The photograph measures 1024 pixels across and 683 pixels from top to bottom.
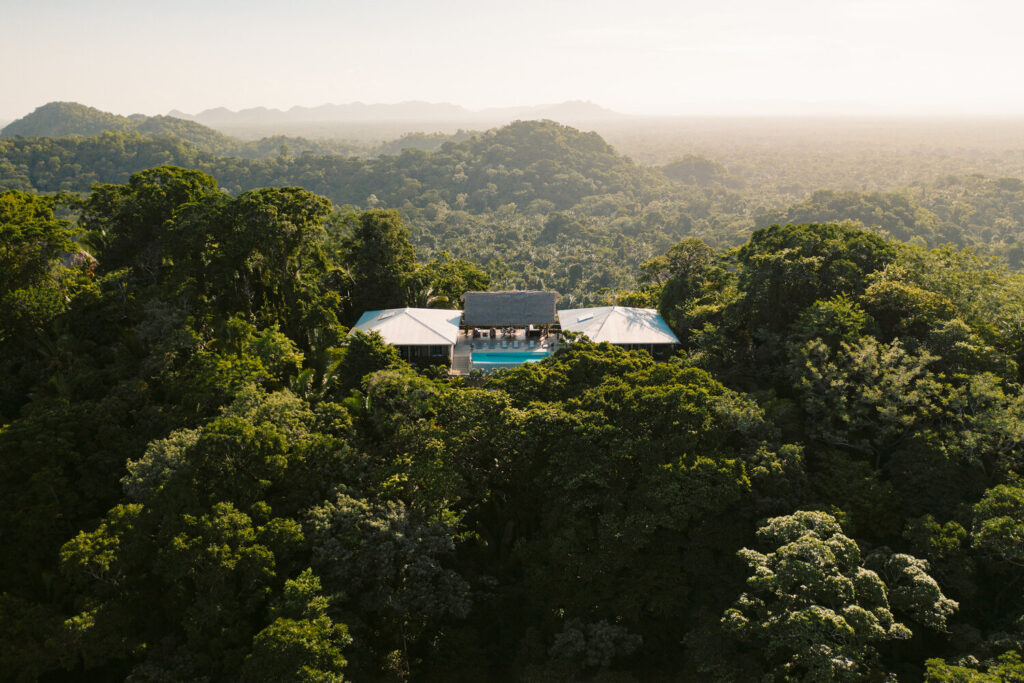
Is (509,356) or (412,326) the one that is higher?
(412,326)

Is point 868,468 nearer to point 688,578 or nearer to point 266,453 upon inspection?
point 688,578

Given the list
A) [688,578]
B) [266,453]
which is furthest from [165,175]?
[688,578]

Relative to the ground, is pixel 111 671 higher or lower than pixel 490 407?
lower

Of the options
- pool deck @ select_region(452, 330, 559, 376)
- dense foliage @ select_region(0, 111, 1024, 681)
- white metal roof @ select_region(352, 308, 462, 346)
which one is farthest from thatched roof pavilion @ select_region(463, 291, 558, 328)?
dense foliage @ select_region(0, 111, 1024, 681)

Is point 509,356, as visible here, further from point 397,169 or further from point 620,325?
point 397,169

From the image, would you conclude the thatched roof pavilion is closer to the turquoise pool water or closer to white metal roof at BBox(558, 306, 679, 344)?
white metal roof at BBox(558, 306, 679, 344)

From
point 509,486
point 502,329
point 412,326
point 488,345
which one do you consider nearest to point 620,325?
point 502,329

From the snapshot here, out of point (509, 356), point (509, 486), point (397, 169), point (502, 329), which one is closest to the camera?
point (509, 486)
